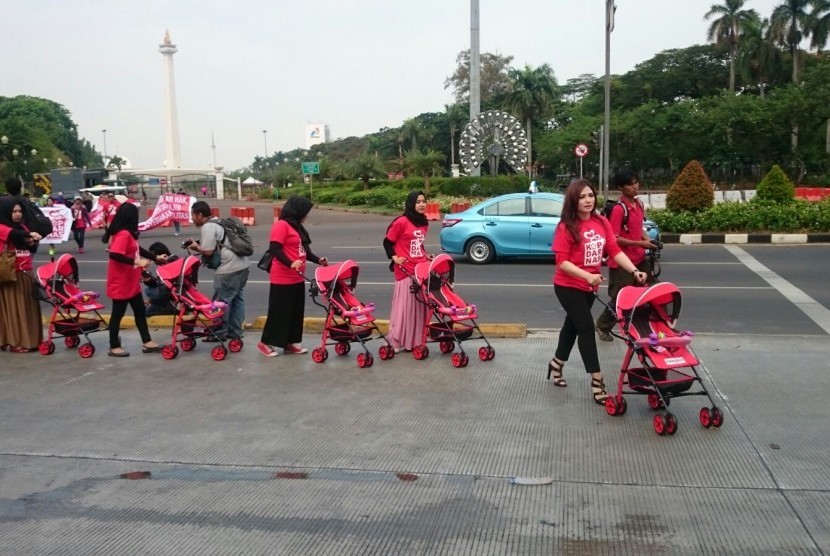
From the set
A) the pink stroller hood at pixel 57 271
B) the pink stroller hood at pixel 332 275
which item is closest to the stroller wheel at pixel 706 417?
the pink stroller hood at pixel 332 275

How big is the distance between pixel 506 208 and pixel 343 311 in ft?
29.4

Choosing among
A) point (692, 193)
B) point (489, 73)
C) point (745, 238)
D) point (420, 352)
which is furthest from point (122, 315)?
point (489, 73)

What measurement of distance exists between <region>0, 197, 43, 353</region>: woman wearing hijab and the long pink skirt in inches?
145

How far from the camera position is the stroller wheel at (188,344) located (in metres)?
8.16

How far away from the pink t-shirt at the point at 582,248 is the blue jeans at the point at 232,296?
3.60 m

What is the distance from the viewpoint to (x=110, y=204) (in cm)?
2331

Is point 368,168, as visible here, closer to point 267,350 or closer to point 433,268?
point 267,350

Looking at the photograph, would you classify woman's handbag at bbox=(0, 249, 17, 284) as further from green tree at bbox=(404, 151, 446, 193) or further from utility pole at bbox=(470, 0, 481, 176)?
green tree at bbox=(404, 151, 446, 193)

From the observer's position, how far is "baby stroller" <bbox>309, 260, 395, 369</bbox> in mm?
7371

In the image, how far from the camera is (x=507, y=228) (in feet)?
51.1

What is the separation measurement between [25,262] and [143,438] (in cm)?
359

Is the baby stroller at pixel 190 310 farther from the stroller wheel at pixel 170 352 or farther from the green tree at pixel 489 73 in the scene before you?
the green tree at pixel 489 73

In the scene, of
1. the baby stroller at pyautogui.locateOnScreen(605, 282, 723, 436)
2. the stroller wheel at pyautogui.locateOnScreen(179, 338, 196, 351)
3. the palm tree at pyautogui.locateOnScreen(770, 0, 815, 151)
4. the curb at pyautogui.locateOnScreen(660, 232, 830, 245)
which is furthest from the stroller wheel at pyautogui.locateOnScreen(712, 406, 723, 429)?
the palm tree at pyautogui.locateOnScreen(770, 0, 815, 151)

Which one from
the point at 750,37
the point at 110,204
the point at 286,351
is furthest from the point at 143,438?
the point at 750,37
